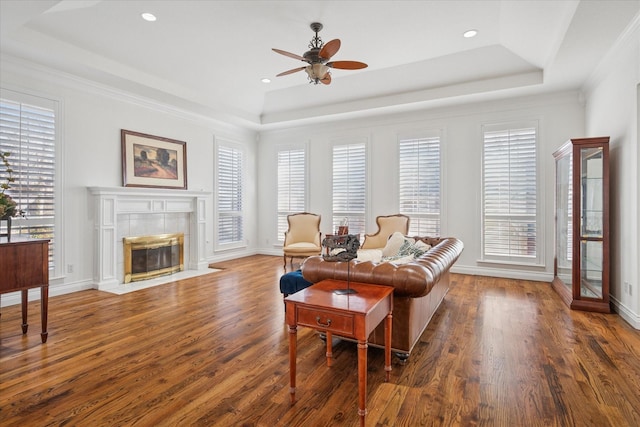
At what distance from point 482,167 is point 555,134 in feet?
3.79

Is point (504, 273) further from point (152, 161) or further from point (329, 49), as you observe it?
point (152, 161)

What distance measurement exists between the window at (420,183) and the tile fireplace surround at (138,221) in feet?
13.0

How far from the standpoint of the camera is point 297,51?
4.80 meters

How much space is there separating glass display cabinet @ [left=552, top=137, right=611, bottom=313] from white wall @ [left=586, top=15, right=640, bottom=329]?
15 cm

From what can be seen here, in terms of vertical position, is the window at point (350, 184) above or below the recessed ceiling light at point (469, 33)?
below

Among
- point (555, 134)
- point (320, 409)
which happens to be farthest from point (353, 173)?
point (320, 409)

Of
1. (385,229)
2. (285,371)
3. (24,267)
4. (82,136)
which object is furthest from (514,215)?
(82,136)

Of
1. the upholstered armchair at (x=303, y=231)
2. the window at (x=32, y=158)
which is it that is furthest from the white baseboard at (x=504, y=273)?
the window at (x=32, y=158)

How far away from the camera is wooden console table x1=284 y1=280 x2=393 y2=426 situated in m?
1.87

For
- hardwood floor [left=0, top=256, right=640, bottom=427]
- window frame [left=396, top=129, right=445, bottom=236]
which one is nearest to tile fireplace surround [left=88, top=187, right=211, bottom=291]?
hardwood floor [left=0, top=256, right=640, bottom=427]

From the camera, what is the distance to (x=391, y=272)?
2.51 m

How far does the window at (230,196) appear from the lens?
7289 mm

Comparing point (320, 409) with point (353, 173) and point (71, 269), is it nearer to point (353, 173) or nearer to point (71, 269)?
point (71, 269)

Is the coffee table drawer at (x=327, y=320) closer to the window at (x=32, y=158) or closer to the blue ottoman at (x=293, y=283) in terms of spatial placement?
the blue ottoman at (x=293, y=283)
